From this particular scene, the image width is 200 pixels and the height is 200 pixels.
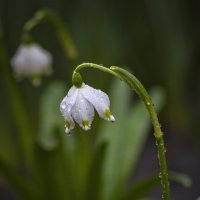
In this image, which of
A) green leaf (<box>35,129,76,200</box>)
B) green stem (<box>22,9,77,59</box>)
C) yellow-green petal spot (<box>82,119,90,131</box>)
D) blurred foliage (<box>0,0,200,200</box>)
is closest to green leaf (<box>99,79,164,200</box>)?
blurred foliage (<box>0,0,200,200</box>)

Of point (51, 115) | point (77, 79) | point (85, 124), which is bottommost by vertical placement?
point (51, 115)

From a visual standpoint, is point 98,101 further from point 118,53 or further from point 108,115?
point 118,53

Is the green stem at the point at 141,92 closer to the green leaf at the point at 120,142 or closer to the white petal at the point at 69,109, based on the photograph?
the white petal at the point at 69,109

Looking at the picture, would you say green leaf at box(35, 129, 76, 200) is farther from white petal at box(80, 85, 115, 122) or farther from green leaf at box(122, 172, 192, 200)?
white petal at box(80, 85, 115, 122)

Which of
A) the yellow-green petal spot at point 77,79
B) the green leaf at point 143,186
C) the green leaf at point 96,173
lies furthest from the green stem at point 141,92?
the green leaf at point 96,173

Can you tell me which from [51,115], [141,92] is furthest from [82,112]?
[51,115]

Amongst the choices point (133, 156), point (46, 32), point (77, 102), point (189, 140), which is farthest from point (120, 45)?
point (77, 102)
